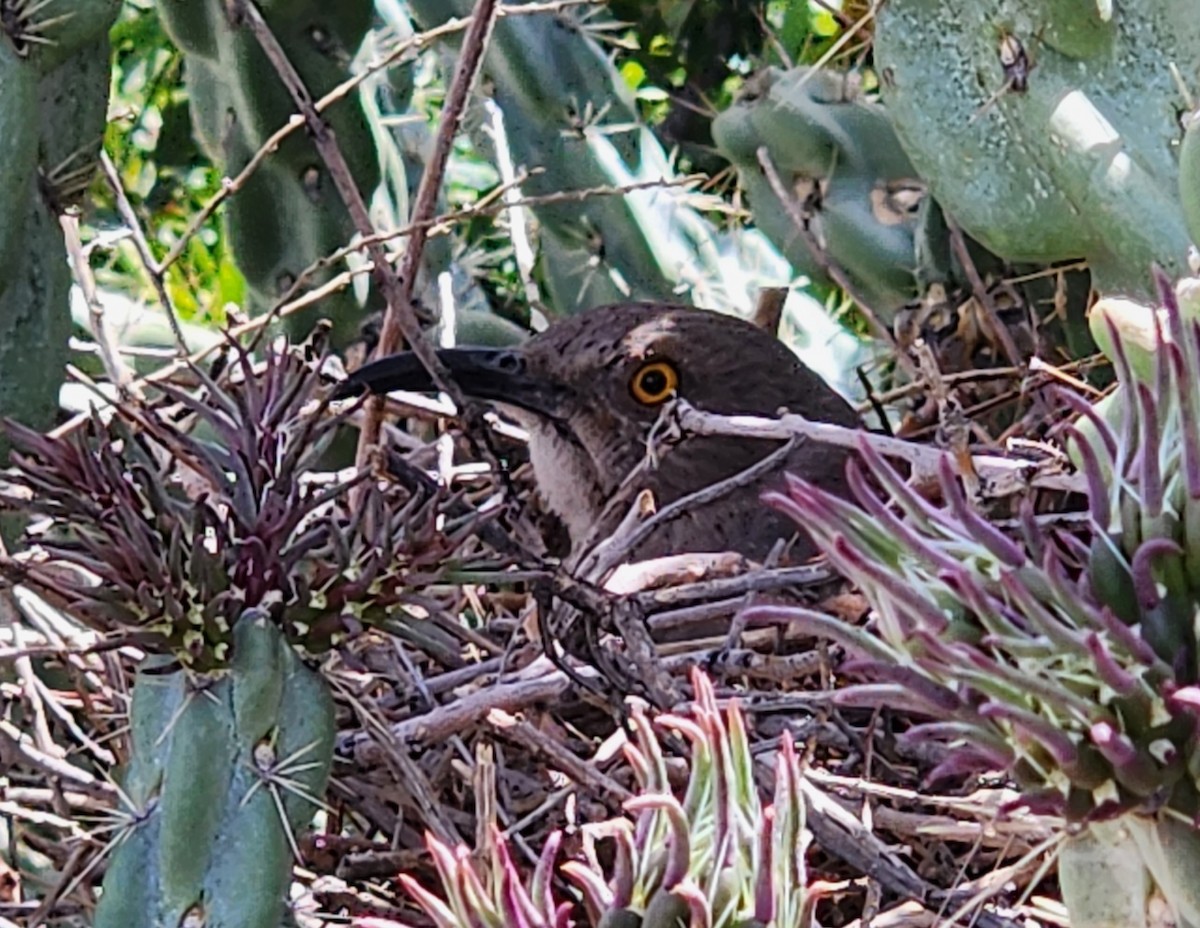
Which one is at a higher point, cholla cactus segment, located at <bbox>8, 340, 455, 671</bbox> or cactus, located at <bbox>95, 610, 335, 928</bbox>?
cholla cactus segment, located at <bbox>8, 340, 455, 671</bbox>

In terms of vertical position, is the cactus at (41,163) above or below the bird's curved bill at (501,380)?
above

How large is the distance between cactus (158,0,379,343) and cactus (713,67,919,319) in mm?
542

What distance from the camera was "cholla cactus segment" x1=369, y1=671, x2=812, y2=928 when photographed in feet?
3.35

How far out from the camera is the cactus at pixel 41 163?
1.86 meters

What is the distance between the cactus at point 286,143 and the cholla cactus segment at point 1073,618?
1920mm

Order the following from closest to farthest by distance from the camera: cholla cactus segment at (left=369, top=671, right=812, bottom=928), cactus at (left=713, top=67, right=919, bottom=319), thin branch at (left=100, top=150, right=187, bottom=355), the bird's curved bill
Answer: cholla cactus segment at (left=369, top=671, right=812, bottom=928) < thin branch at (left=100, top=150, right=187, bottom=355) < the bird's curved bill < cactus at (left=713, top=67, right=919, bottom=319)

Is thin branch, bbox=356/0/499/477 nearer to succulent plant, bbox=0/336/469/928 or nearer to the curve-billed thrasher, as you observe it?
succulent plant, bbox=0/336/469/928

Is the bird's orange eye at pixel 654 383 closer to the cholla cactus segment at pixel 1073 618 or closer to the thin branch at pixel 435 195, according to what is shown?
the thin branch at pixel 435 195

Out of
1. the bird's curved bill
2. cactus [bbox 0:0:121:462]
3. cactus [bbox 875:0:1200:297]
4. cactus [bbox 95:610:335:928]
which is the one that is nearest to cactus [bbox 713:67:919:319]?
the bird's curved bill

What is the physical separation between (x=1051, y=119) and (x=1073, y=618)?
1193 millimetres

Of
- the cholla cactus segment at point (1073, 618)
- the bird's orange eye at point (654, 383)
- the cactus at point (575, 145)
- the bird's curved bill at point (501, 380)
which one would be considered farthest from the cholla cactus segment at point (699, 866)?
the cactus at point (575, 145)

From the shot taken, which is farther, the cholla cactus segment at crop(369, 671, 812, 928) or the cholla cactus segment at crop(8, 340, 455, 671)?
the cholla cactus segment at crop(8, 340, 455, 671)

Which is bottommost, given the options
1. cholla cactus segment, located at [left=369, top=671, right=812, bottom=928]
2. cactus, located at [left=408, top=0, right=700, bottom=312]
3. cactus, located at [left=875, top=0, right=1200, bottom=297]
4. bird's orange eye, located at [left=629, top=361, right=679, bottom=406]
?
cholla cactus segment, located at [left=369, top=671, right=812, bottom=928]

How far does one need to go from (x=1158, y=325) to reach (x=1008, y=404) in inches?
68.9
